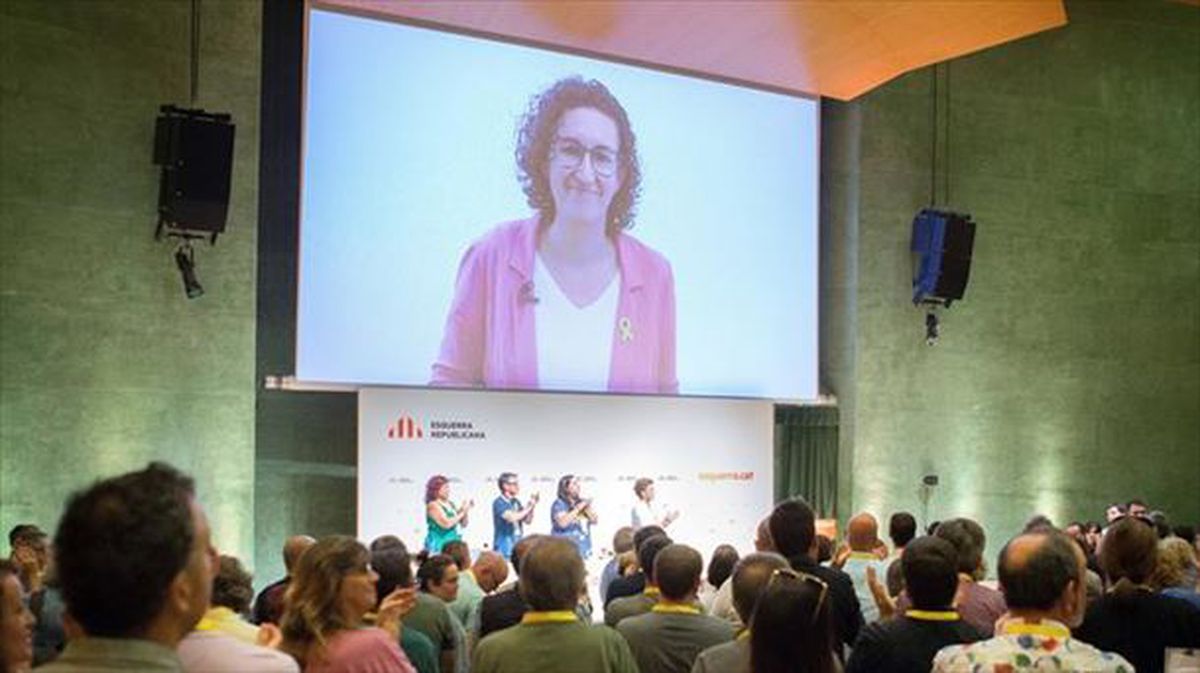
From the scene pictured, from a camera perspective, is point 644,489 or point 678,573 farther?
point 644,489

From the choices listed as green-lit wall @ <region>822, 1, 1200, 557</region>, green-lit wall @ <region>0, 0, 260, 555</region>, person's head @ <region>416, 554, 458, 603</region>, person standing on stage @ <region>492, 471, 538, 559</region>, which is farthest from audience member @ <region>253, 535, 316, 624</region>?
green-lit wall @ <region>822, 1, 1200, 557</region>

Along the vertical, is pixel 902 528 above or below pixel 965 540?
below

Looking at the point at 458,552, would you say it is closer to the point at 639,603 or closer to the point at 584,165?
the point at 639,603

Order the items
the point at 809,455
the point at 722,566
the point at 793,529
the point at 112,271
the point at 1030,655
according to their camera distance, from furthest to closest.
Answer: the point at 809,455 → the point at 112,271 → the point at 722,566 → the point at 793,529 → the point at 1030,655

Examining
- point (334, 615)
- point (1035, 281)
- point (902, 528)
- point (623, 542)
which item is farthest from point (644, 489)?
point (334, 615)

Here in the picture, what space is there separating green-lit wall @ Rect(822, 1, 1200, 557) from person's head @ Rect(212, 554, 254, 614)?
8897 mm

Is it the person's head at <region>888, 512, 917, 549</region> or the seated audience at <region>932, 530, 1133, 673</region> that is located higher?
the seated audience at <region>932, 530, 1133, 673</region>

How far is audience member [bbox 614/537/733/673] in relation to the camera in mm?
3836

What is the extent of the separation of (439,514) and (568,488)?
1.15 metres

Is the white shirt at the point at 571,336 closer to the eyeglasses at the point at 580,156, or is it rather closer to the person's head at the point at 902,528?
the eyeglasses at the point at 580,156

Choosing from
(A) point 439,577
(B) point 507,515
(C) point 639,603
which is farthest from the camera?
(B) point 507,515

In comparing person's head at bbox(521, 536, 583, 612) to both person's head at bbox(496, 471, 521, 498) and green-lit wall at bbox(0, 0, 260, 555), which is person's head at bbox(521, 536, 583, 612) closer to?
green-lit wall at bbox(0, 0, 260, 555)

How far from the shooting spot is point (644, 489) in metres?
10.4

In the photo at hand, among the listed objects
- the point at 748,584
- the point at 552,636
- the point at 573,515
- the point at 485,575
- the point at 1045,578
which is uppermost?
the point at 1045,578
